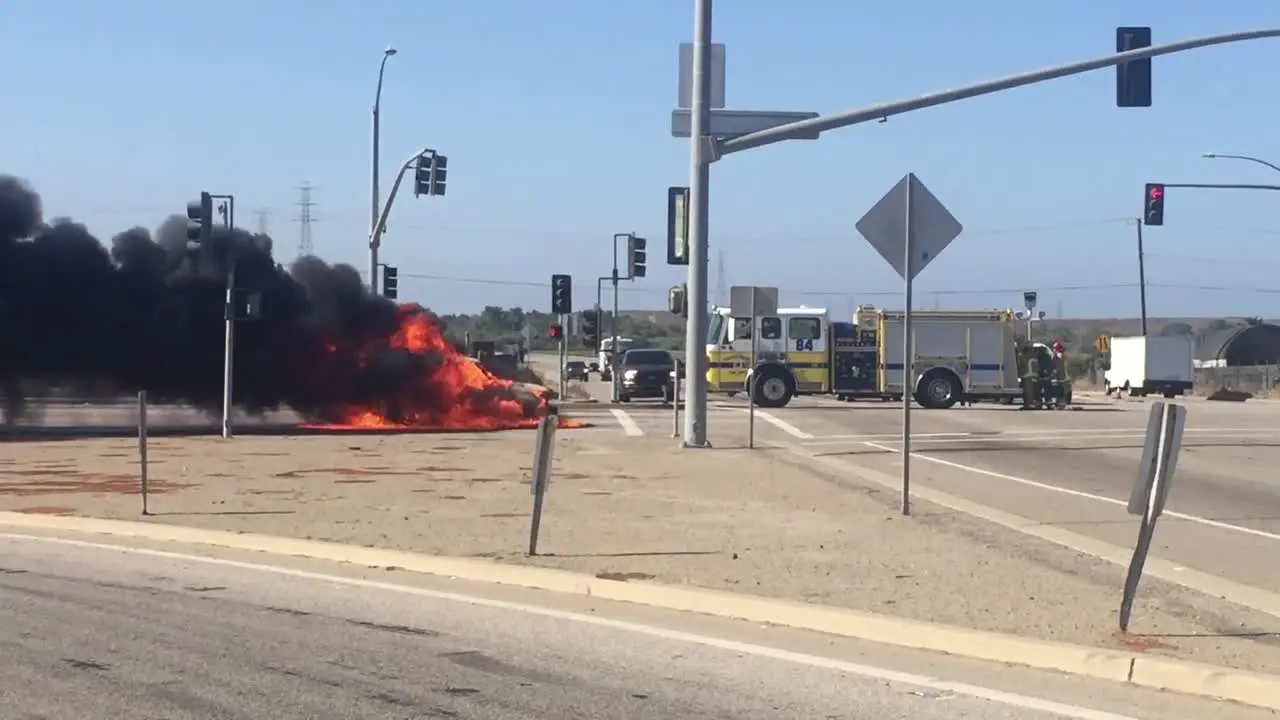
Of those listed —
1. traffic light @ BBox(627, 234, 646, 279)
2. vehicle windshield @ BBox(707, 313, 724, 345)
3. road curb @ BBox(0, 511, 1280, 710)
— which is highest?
traffic light @ BBox(627, 234, 646, 279)

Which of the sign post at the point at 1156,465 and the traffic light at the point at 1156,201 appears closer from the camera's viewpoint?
the sign post at the point at 1156,465

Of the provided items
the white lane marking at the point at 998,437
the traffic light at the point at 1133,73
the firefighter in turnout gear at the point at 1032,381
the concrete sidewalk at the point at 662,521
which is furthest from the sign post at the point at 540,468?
the firefighter in turnout gear at the point at 1032,381

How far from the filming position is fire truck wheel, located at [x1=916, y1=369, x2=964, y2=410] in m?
42.9

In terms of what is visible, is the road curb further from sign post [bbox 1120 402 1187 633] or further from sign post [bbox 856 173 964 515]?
sign post [bbox 856 173 964 515]

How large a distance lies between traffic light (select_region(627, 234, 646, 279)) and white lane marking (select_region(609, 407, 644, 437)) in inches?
228

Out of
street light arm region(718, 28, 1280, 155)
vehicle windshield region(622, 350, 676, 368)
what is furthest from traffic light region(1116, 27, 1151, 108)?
vehicle windshield region(622, 350, 676, 368)

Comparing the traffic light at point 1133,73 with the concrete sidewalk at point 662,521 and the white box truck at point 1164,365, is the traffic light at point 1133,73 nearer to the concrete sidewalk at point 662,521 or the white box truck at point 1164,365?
the concrete sidewalk at point 662,521

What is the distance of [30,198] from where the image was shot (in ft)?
113

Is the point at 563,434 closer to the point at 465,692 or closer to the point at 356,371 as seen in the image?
the point at 356,371

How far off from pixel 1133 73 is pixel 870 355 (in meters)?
20.3

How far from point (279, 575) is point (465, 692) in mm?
4664

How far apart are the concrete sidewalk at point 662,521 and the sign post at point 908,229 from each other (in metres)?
2.19

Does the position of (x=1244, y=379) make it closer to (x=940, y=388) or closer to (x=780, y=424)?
(x=940, y=388)

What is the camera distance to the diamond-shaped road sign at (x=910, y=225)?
14.8 m
